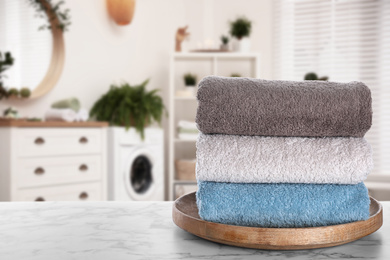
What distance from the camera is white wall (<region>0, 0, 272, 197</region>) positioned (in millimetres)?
3283

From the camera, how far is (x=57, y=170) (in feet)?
8.39

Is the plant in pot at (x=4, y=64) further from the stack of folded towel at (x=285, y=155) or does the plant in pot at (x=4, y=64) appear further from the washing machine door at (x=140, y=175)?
the stack of folded towel at (x=285, y=155)

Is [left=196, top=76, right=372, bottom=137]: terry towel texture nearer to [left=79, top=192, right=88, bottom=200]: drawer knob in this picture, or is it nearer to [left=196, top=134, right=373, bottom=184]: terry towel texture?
[left=196, top=134, right=373, bottom=184]: terry towel texture

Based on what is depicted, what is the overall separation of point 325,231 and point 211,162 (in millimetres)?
151

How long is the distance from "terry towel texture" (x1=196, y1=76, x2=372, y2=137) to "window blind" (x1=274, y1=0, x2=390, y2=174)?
3455mm

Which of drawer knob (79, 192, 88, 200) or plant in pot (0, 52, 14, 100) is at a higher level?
plant in pot (0, 52, 14, 100)

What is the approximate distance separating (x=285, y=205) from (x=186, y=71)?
3686 millimetres

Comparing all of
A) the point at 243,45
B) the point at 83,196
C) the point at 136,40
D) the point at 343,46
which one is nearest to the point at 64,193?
the point at 83,196

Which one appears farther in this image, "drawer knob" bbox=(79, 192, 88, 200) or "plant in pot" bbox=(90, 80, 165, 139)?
"plant in pot" bbox=(90, 80, 165, 139)

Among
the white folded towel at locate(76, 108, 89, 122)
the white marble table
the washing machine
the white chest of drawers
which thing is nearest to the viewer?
the white marble table

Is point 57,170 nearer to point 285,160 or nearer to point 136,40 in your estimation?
point 136,40

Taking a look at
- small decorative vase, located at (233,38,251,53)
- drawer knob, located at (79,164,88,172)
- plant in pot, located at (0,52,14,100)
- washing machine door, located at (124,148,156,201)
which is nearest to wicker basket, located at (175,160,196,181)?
washing machine door, located at (124,148,156,201)

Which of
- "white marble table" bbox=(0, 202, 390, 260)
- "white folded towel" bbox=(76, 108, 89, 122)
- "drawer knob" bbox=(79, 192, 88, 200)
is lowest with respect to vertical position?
"drawer knob" bbox=(79, 192, 88, 200)

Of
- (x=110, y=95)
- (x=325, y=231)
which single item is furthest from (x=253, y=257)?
(x=110, y=95)
